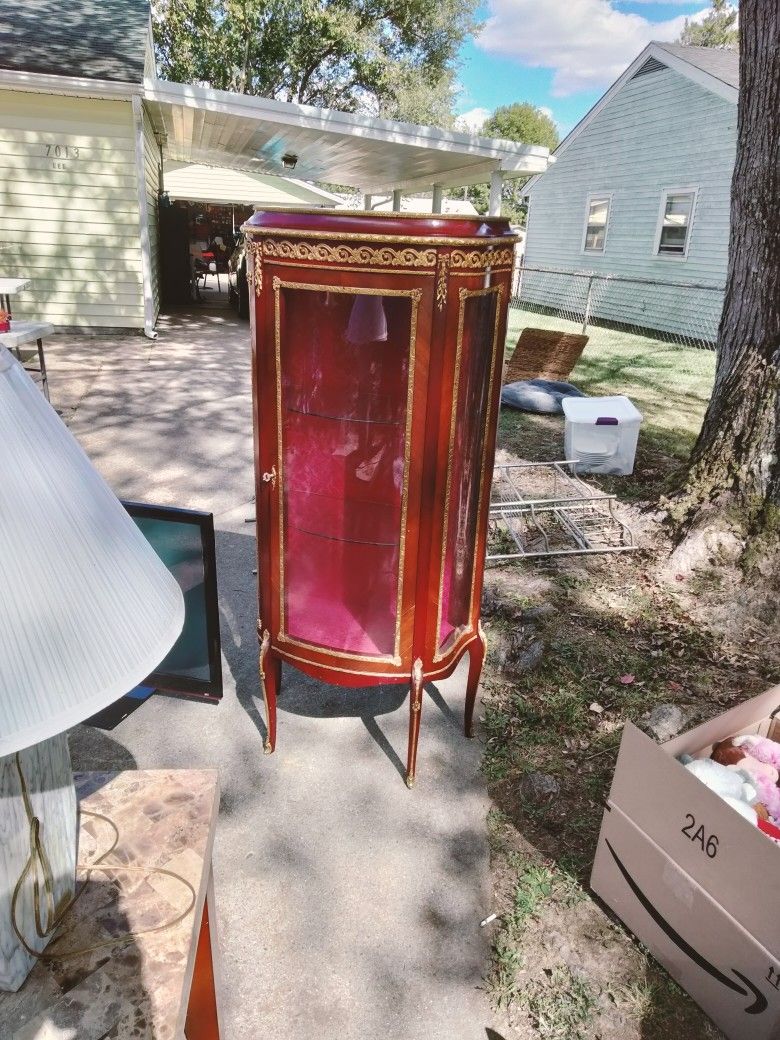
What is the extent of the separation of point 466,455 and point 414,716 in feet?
3.07

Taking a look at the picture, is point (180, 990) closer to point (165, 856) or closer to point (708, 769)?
point (165, 856)

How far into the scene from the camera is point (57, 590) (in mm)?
686

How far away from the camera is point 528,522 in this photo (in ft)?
15.7

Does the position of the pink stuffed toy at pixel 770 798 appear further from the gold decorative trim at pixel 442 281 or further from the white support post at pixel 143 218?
the white support post at pixel 143 218

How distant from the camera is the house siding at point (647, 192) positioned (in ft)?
40.7

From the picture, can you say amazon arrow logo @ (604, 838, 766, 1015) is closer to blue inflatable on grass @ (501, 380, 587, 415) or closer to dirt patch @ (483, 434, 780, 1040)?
dirt patch @ (483, 434, 780, 1040)

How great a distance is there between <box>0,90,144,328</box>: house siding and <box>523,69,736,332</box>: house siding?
9.51m

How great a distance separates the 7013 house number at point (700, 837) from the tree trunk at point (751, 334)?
2461mm

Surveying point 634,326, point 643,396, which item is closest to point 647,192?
point 634,326

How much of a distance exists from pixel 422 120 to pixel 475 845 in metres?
35.5

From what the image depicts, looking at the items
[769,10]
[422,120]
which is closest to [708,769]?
[769,10]

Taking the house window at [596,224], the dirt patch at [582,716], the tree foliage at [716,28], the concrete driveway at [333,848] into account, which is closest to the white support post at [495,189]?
the dirt patch at [582,716]

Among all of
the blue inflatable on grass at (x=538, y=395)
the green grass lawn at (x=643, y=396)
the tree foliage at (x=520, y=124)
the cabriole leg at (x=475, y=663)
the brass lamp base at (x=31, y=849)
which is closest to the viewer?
the brass lamp base at (x=31, y=849)

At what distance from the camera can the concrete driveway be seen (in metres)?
1.86
